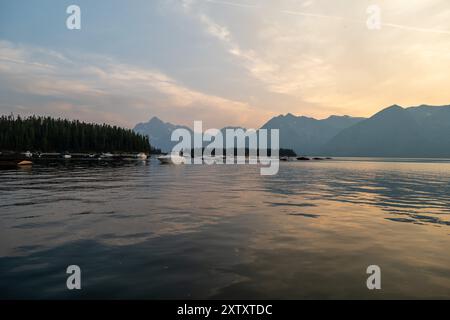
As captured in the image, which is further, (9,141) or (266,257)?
(9,141)

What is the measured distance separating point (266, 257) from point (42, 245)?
391 inches

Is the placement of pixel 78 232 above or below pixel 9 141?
below

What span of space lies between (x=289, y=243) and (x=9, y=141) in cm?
22003

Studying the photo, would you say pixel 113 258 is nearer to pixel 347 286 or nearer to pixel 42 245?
pixel 42 245

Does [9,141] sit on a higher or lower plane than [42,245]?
higher

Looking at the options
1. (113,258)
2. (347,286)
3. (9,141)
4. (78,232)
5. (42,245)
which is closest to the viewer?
(347,286)

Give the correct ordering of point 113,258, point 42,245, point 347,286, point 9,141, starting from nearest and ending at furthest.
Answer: point 347,286 < point 113,258 < point 42,245 < point 9,141

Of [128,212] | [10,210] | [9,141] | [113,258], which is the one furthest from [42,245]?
[9,141]

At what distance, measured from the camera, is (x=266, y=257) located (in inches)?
520

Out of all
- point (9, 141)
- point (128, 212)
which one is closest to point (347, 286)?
point (128, 212)

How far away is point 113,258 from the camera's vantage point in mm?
12680
